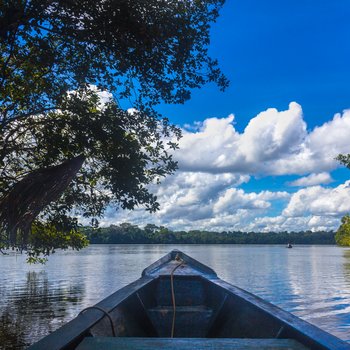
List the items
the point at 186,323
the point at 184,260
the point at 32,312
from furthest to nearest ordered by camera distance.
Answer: the point at 32,312 → the point at 184,260 → the point at 186,323

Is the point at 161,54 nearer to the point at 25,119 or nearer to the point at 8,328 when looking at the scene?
the point at 25,119

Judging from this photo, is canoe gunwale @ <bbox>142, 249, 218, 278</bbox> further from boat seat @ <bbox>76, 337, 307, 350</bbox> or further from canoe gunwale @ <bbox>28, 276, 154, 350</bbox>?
boat seat @ <bbox>76, 337, 307, 350</bbox>

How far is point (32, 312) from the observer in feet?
51.7

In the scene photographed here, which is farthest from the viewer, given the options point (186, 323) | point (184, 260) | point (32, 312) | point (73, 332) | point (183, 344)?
point (32, 312)

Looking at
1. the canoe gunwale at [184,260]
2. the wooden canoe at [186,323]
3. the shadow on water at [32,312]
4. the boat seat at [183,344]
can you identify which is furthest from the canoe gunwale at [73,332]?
the shadow on water at [32,312]

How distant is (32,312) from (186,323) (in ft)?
37.2

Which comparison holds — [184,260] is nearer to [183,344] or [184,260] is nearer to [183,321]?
[183,321]

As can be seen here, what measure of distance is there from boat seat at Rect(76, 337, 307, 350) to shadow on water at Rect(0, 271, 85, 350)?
853cm

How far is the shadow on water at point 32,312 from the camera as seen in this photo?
11.6 m

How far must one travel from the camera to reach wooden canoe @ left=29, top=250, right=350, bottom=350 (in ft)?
10.9

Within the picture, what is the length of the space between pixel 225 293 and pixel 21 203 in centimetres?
408

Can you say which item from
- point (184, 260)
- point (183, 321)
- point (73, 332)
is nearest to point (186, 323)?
point (183, 321)

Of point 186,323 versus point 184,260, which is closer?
point 186,323

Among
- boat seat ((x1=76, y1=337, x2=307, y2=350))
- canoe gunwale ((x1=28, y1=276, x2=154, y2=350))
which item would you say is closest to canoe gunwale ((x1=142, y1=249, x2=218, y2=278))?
canoe gunwale ((x1=28, y1=276, x2=154, y2=350))
